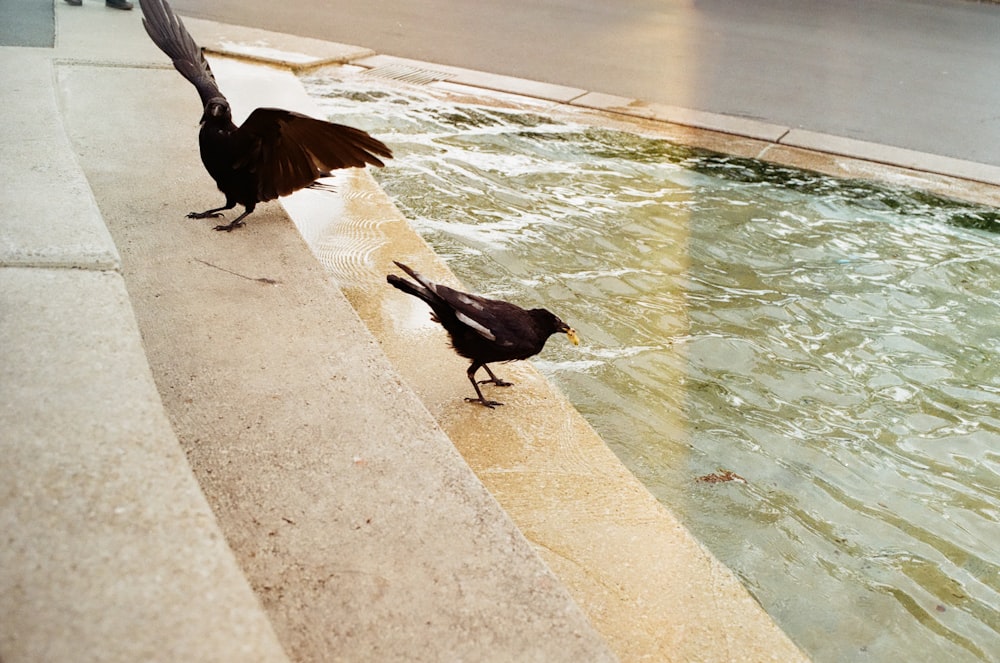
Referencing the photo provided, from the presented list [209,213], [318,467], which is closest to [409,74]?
[209,213]

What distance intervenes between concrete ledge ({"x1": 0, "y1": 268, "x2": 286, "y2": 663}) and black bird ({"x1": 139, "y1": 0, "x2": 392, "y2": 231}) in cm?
179

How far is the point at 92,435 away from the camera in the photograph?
2002 millimetres

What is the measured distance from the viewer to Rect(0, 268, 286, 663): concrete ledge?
5.05 ft

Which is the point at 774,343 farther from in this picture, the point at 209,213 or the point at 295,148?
the point at 209,213

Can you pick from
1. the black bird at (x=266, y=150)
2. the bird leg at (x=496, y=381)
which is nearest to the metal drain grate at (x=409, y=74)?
the black bird at (x=266, y=150)

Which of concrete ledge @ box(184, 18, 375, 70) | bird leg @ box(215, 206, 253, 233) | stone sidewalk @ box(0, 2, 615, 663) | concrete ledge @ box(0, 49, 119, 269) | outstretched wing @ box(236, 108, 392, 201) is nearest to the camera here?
stone sidewalk @ box(0, 2, 615, 663)

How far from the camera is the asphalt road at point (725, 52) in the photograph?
8641mm

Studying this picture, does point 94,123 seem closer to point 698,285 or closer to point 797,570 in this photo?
point 698,285

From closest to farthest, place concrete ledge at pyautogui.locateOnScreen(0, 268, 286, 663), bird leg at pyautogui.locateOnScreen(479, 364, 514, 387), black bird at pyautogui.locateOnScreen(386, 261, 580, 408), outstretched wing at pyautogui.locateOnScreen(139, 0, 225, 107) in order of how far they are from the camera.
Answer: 1. concrete ledge at pyautogui.locateOnScreen(0, 268, 286, 663)
2. black bird at pyautogui.locateOnScreen(386, 261, 580, 408)
3. bird leg at pyautogui.locateOnScreen(479, 364, 514, 387)
4. outstretched wing at pyautogui.locateOnScreen(139, 0, 225, 107)

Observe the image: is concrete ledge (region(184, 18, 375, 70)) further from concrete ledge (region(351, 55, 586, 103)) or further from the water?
the water

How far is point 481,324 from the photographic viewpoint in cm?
336

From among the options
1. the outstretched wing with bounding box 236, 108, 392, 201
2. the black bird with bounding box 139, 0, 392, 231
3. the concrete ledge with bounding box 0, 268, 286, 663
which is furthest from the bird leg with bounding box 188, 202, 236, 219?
the concrete ledge with bounding box 0, 268, 286, 663

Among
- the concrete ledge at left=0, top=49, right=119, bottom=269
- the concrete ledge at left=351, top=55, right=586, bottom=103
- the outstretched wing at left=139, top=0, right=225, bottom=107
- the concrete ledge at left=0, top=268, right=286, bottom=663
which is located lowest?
the concrete ledge at left=0, top=268, right=286, bottom=663

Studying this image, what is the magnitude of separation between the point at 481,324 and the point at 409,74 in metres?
6.03
